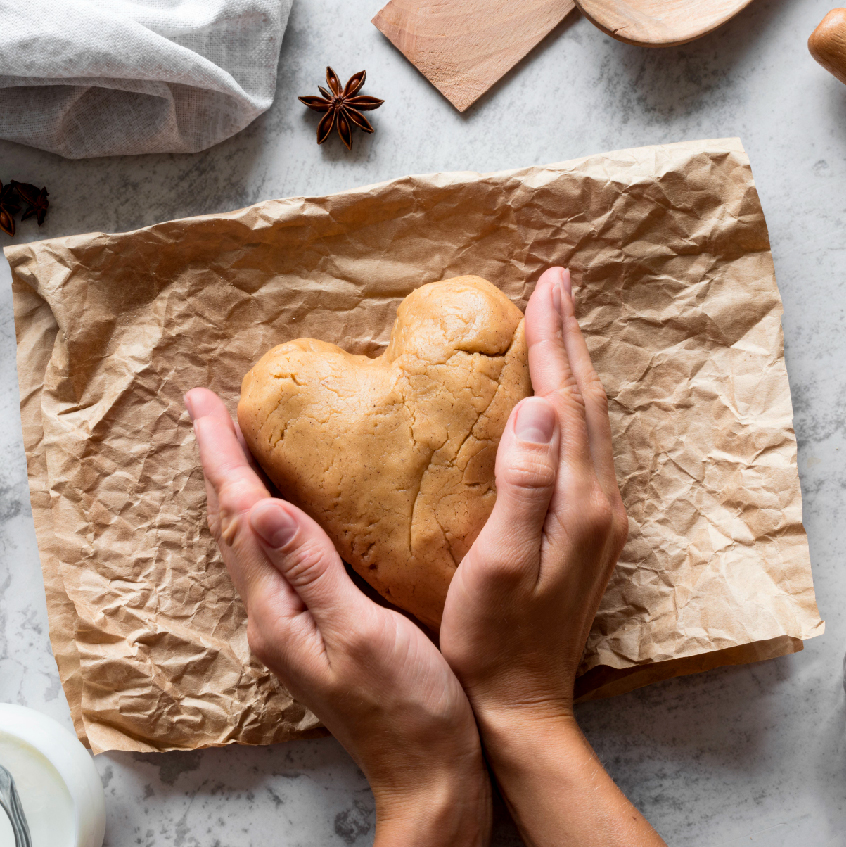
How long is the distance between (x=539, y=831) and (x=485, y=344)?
1.04m

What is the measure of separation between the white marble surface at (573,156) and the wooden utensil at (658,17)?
9cm

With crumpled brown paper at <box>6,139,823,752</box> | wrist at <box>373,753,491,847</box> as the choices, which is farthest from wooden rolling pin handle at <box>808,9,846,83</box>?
wrist at <box>373,753,491,847</box>

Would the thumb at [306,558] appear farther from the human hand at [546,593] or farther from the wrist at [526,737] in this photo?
the wrist at [526,737]

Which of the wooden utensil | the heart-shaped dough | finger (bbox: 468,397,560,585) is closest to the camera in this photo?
finger (bbox: 468,397,560,585)

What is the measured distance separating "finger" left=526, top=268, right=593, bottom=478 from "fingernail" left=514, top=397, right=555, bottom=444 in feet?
0.34

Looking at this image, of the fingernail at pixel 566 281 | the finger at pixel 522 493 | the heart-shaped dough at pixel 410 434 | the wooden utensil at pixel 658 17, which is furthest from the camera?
the wooden utensil at pixel 658 17

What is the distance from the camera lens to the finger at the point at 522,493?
1.42m

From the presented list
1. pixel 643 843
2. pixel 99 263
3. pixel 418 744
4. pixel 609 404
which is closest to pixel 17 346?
pixel 99 263

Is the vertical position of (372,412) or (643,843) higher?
(372,412)

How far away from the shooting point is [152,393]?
6.02 feet

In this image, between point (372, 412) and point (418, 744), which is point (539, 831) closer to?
point (418, 744)

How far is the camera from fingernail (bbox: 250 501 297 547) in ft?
4.69

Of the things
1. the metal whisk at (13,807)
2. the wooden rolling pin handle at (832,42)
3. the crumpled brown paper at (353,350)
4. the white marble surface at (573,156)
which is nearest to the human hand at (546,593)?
the crumpled brown paper at (353,350)

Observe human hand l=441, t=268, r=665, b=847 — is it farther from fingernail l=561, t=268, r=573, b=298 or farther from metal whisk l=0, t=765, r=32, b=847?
metal whisk l=0, t=765, r=32, b=847
